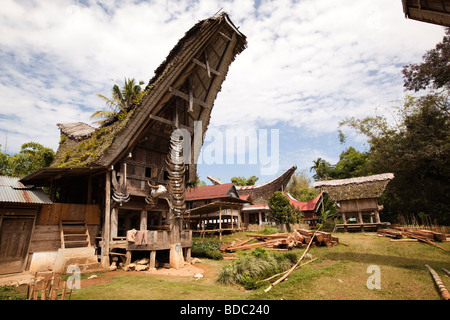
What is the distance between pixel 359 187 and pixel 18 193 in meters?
23.7

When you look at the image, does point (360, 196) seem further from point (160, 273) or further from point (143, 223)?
point (160, 273)

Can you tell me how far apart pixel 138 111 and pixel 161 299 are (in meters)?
8.30

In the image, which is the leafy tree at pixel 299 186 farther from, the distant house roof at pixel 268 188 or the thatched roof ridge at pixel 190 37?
the thatched roof ridge at pixel 190 37

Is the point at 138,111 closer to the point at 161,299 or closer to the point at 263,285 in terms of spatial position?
the point at 161,299

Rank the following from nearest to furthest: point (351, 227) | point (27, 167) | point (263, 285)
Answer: point (263, 285)
point (27, 167)
point (351, 227)

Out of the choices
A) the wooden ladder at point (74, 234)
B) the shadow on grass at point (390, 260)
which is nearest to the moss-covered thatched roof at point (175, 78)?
the wooden ladder at point (74, 234)

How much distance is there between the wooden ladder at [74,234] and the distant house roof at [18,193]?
1.54 metres

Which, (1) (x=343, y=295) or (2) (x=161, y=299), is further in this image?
(1) (x=343, y=295)

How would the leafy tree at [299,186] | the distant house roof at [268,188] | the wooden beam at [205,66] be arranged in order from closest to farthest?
the wooden beam at [205,66] < the distant house roof at [268,188] < the leafy tree at [299,186]

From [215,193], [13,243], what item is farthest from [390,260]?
[215,193]

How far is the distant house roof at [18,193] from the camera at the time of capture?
9983 mm

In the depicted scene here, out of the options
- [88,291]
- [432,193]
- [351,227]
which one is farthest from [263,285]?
[432,193]

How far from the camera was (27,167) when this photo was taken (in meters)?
20.4

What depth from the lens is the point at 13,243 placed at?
10.3 metres
